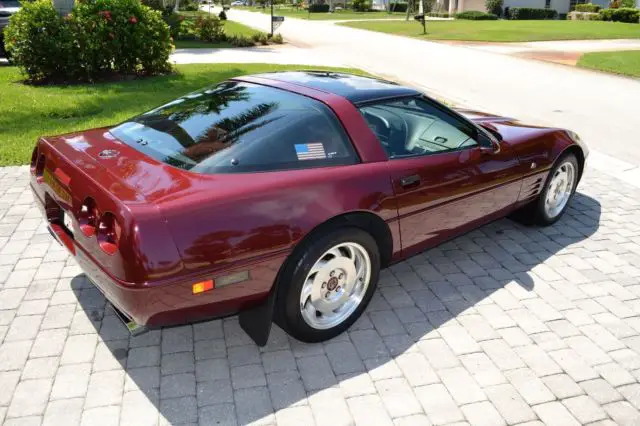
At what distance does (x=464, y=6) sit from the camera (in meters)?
52.8

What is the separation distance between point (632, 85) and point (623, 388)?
13.3 metres

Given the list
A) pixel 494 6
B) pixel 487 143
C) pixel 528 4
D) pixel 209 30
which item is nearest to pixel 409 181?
pixel 487 143

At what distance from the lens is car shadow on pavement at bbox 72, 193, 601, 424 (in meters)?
2.81

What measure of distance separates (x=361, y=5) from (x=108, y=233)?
65.4 m

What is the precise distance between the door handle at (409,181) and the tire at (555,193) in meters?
1.80

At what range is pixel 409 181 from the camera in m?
3.46

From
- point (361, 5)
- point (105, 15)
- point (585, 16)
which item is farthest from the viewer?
point (361, 5)

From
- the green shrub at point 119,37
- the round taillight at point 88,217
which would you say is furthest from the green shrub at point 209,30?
the round taillight at point 88,217

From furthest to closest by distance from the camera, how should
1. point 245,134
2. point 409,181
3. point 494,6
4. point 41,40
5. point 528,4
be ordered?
point 528,4
point 494,6
point 41,40
point 409,181
point 245,134

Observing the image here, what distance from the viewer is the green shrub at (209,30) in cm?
2166

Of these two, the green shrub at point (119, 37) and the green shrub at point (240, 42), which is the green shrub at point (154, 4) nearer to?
the green shrub at point (240, 42)

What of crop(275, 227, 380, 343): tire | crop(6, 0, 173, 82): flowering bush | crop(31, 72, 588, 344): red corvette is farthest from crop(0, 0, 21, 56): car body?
crop(275, 227, 380, 343): tire

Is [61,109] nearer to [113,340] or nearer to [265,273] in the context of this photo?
[113,340]

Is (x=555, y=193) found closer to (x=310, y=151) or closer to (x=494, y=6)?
(x=310, y=151)
